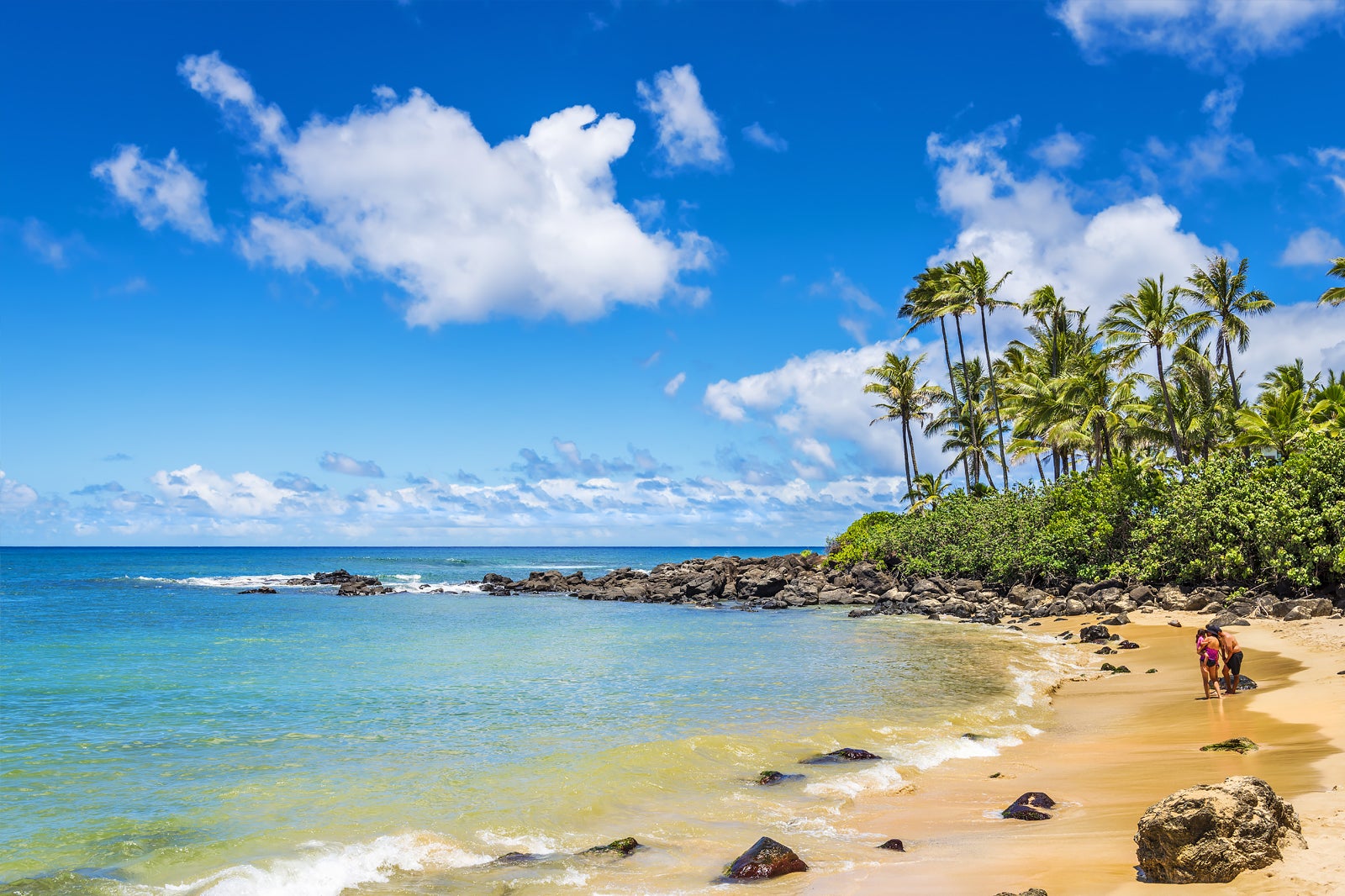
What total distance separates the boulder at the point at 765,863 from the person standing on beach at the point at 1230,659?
38.6ft

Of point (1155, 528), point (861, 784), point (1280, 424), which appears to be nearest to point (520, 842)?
point (861, 784)

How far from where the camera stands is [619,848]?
8.83 metres

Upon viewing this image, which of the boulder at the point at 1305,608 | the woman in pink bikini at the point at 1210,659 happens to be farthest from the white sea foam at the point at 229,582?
the woman in pink bikini at the point at 1210,659

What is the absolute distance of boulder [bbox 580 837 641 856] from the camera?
8.77 meters

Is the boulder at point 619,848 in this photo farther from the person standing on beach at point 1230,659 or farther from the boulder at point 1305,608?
the boulder at point 1305,608

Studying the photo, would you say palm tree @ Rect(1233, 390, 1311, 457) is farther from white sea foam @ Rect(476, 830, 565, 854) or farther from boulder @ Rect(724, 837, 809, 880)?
white sea foam @ Rect(476, 830, 565, 854)

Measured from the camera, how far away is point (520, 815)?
1022 cm

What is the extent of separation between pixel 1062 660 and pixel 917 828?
15084 millimetres

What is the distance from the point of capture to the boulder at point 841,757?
1239 cm

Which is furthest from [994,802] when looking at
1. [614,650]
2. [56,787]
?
[614,650]

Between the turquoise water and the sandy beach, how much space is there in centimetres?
84

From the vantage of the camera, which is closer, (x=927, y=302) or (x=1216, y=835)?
(x=1216, y=835)

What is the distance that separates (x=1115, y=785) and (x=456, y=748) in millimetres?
9943

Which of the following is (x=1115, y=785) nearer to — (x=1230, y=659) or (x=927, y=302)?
(x=1230, y=659)
